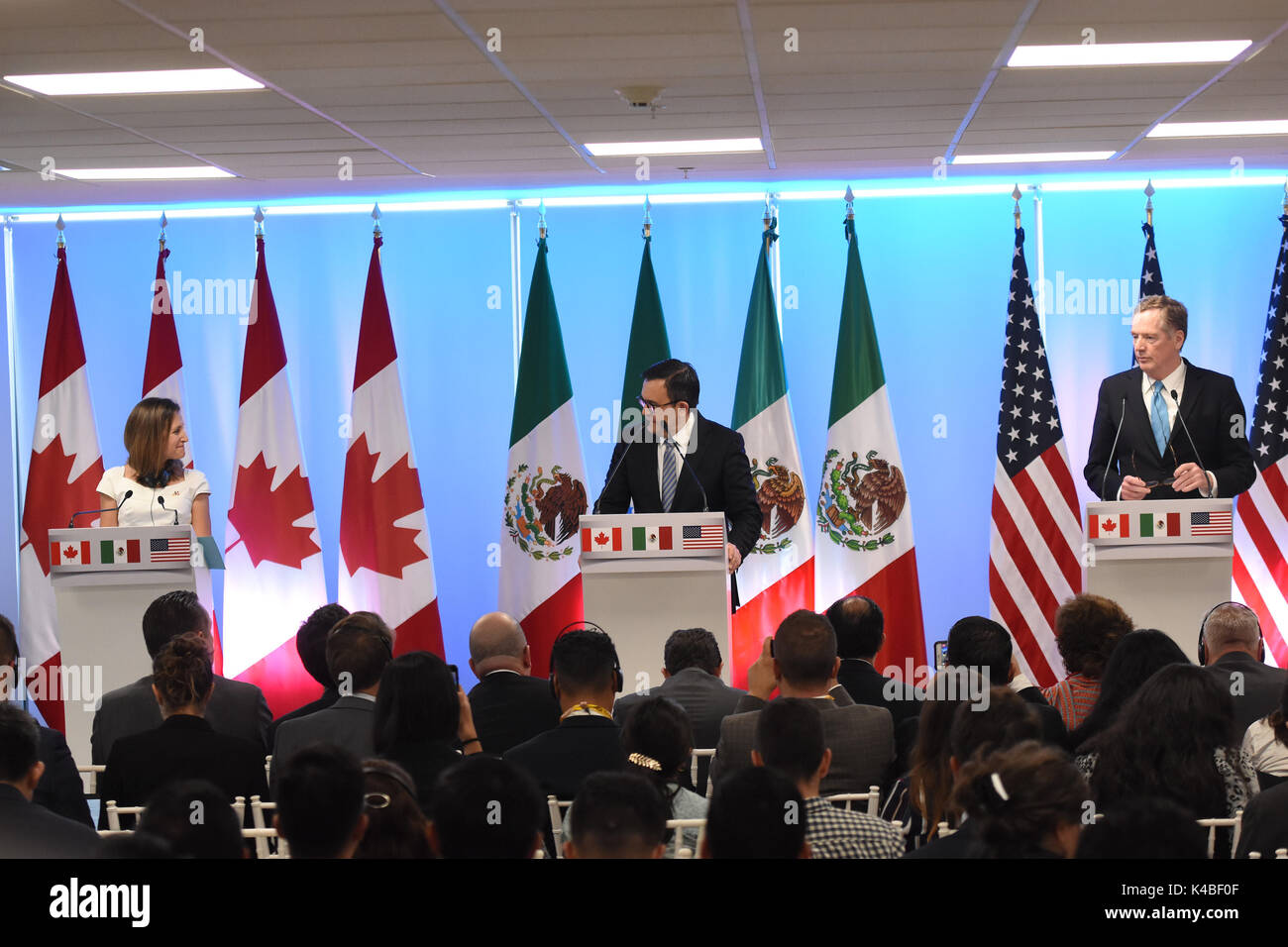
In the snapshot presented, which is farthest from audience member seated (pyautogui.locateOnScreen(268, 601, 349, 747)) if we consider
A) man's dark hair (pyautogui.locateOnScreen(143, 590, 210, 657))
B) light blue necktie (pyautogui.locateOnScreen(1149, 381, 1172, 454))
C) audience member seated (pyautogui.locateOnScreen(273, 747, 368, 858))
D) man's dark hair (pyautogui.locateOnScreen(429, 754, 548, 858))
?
light blue necktie (pyautogui.locateOnScreen(1149, 381, 1172, 454))

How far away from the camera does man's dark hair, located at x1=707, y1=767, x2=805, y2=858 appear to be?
2.00 metres

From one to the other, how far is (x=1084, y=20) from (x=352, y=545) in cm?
455

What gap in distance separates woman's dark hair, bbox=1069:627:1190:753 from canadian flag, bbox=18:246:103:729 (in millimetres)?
5534

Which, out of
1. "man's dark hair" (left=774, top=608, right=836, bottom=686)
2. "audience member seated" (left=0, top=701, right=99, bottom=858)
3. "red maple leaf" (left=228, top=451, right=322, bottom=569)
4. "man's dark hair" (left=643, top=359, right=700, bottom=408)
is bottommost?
"audience member seated" (left=0, top=701, right=99, bottom=858)

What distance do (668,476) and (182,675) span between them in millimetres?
2556

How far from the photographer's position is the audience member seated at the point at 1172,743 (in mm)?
2746

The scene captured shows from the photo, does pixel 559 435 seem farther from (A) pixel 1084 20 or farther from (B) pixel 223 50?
(A) pixel 1084 20

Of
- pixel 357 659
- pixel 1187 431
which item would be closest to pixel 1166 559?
pixel 1187 431

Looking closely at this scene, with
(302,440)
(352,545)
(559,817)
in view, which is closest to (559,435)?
(352,545)

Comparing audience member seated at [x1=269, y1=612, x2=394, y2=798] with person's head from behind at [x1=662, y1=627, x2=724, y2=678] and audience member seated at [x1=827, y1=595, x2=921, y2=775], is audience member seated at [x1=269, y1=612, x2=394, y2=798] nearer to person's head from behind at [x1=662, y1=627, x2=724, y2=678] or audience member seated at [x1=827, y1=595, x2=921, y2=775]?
person's head from behind at [x1=662, y1=627, x2=724, y2=678]

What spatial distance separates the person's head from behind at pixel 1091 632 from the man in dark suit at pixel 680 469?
1.74 meters

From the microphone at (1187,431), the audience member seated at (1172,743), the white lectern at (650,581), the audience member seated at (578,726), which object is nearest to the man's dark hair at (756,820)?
the audience member seated at (578,726)

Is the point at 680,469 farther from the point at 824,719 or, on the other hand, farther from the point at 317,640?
the point at 824,719

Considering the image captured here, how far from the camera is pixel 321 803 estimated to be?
2.08 meters
